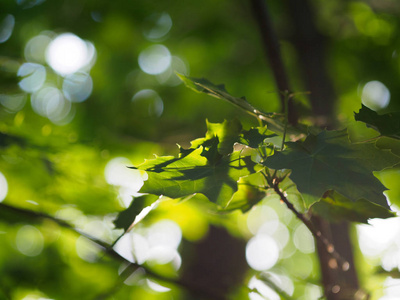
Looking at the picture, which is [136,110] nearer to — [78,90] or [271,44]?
[78,90]

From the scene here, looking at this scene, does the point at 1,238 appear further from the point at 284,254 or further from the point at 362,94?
the point at 284,254

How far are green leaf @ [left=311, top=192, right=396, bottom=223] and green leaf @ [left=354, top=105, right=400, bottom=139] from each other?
0.18 m

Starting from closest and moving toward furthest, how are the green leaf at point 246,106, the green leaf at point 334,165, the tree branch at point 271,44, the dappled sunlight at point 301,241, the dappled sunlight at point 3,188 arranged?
the green leaf at point 334,165 < the green leaf at point 246,106 < the tree branch at point 271,44 < the dappled sunlight at point 3,188 < the dappled sunlight at point 301,241

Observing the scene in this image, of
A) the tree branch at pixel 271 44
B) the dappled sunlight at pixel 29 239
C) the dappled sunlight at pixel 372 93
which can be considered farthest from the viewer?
the dappled sunlight at pixel 372 93

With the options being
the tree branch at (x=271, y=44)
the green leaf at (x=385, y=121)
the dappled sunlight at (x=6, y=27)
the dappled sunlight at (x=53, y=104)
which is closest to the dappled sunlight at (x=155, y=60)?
the dappled sunlight at (x=53, y=104)

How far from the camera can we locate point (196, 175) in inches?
27.5

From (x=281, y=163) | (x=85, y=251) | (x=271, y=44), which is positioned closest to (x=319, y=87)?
(x=271, y=44)

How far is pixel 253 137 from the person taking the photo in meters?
0.71

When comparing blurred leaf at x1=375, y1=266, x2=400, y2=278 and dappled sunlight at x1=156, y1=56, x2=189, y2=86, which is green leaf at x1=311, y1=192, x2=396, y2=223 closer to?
blurred leaf at x1=375, y1=266, x2=400, y2=278

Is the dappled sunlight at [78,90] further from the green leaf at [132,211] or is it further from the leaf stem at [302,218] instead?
the leaf stem at [302,218]

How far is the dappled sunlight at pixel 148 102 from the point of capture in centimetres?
327

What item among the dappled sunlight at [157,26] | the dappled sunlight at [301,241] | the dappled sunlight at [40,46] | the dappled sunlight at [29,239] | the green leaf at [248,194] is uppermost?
the dappled sunlight at [40,46]

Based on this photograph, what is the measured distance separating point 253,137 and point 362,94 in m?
2.59

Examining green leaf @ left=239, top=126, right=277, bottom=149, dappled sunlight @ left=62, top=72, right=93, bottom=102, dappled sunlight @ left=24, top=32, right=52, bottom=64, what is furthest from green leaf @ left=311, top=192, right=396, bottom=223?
dappled sunlight @ left=24, top=32, right=52, bottom=64
